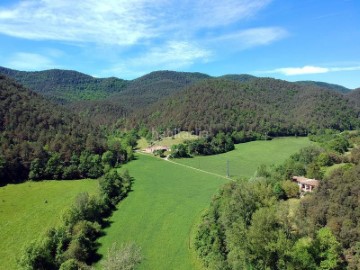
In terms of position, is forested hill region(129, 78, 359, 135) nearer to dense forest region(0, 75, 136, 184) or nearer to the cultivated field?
the cultivated field

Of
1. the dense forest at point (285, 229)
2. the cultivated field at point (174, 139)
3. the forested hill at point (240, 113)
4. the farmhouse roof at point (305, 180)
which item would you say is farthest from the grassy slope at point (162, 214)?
the forested hill at point (240, 113)

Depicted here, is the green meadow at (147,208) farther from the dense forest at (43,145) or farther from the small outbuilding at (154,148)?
the small outbuilding at (154,148)

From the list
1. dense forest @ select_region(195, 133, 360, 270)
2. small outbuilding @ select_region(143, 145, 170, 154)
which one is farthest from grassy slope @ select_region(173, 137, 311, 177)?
dense forest @ select_region(195, 133, 360, 270)

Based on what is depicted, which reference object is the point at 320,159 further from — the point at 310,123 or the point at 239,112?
the point at 310,123

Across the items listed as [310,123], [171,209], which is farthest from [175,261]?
[310,123]

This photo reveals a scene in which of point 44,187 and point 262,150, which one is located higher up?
point 262,150

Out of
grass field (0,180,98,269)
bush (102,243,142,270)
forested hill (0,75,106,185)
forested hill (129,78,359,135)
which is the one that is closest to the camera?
bush (102,243,142,270)
